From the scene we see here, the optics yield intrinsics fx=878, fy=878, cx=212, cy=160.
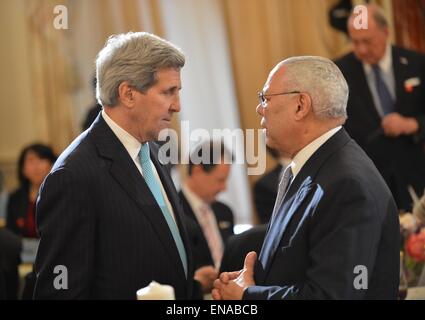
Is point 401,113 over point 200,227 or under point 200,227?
over

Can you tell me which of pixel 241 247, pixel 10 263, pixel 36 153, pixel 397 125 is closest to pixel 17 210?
pixel 36 153

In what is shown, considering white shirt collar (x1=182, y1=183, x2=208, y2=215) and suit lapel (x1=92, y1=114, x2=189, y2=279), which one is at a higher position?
suit lapel (x1=92, y1=114, x2=189, y2=279)

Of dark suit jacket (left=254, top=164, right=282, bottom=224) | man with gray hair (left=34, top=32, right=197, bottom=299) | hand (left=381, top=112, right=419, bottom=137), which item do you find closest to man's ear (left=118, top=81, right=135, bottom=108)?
man with gray hair (left=34, top=32, right=197, bottom=299)

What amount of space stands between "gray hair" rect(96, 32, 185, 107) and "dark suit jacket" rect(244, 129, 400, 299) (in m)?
0.58

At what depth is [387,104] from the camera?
16.0ft

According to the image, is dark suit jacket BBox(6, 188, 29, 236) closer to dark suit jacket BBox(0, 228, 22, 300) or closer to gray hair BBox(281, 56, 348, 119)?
dark suit jacket BBox(0, 228, 22, 300)

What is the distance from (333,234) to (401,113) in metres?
2.59

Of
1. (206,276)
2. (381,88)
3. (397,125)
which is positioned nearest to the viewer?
(206,276)

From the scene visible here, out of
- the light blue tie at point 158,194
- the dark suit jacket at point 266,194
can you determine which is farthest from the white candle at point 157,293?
the dark suit jacket at point 266,194

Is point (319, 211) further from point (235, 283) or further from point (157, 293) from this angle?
point (157, 293)

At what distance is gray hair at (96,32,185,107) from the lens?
2.82 metres

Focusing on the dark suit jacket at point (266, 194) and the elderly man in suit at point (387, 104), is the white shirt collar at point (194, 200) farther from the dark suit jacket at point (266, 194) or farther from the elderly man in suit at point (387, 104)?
the elderly man in suit at point (387, 104)
